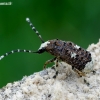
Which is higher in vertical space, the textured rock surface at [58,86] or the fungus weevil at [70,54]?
the fungus weevil at [70,54]

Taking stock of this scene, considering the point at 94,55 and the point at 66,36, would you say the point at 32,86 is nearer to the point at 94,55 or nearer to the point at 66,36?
the point at 94,55

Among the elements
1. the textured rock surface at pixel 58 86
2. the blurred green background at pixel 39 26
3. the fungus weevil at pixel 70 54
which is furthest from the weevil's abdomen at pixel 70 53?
the blurred green background at pixel 39 26

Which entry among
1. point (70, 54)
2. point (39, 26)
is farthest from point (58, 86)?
point (39, 26)

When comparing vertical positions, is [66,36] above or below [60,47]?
above

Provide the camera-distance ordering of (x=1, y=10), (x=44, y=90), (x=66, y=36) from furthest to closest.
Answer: (x=66, y=36)
(x=1, y=10)
(x=44, y=90)

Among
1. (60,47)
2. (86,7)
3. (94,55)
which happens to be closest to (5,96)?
(60,47)

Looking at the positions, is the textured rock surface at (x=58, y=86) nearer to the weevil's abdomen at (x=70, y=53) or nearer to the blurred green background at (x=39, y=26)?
the weevil's abdomen at (x=70, y=53)
